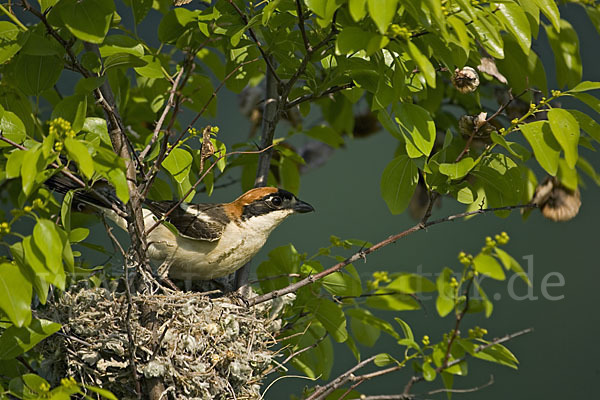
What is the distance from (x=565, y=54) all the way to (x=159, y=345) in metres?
2.48

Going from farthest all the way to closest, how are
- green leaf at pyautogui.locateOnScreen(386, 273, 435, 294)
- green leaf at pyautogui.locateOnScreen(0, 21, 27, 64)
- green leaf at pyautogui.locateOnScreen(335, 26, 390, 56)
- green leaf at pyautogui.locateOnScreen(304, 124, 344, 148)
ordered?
green leaf at pyautogui.locateOnScreen(304, 124, 344, 148)
green leaf at pyautogui.locateOnScreen(386, 273, 435, 294)
green leaf at pyautogui.locateOnScreen(0, 21, 27, 64)
green leaf at pyautogui.locateOnScreen(335, 26, 390, 56)

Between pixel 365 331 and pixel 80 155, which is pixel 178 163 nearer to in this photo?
pixel 80 155

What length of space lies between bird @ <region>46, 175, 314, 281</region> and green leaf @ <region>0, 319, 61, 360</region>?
1.18 metres

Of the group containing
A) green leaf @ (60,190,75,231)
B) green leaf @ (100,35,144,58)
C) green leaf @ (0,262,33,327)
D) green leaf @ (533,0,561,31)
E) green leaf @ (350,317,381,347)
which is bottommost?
green leaf @ (350,317,381,347)

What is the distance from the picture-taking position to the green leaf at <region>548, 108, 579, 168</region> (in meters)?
2.54

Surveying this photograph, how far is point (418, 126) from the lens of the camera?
2.67 metres

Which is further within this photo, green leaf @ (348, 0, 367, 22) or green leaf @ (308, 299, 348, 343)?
green leaf @ (308, 299, 348, 343)

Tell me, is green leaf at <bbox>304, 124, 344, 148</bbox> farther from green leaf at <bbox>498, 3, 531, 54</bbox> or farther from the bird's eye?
green leaf at <bbox>498, 3, 531, 54</bbox>

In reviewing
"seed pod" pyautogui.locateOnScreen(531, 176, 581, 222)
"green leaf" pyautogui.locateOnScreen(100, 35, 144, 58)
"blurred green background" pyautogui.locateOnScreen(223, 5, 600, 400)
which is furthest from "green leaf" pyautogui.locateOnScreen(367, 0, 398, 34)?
"blurred green background" pyautogui.locateOnScreen(223, 5, 600, 400)

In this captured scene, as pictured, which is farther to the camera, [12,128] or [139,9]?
[139,9]

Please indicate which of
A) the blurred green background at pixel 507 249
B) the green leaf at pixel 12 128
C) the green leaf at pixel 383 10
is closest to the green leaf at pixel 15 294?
the green leaf at pixel 12 128

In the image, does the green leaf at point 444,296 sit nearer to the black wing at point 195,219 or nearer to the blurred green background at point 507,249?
the black wing at point 195,219

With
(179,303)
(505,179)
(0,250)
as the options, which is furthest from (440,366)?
(0,250)

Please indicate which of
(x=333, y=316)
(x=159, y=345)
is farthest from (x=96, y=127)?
(x=333, y=316)
